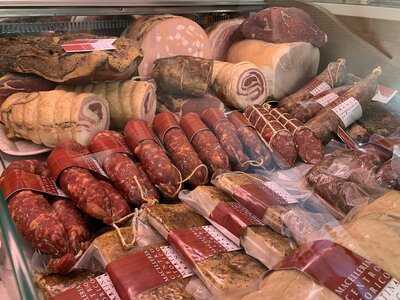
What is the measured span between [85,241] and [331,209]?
795 millimetres

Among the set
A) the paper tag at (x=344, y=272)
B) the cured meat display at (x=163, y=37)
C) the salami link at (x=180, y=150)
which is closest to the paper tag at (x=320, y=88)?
the cured meat display at (x=163, y=37)

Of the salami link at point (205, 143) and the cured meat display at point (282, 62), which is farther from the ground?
the cured meat display at point (282, 62)

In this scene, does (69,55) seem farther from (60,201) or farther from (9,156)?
(60,201)

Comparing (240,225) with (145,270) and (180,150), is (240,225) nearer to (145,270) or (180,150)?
(145,270)

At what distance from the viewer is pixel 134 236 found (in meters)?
1.39

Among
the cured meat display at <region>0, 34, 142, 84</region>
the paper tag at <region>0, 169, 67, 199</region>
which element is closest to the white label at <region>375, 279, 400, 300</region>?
the paper tag at <region>0, 169, 67, 199</region>

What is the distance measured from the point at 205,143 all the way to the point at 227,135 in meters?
0.12

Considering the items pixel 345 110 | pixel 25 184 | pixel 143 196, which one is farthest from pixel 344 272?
pixel 345 110

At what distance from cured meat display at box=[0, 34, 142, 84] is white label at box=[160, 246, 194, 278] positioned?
958 millimetres

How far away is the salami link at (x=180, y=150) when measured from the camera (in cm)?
173

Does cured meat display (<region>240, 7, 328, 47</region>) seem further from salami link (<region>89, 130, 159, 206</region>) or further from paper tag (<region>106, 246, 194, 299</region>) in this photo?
Result: paper tag (<region>106, 246, 194, 299</region>)

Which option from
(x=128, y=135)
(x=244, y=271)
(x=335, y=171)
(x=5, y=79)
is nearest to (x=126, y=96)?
(x=128, y=135)

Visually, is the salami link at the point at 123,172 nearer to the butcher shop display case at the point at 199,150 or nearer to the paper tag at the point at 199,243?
the butcher shop display case at the point at 199,150

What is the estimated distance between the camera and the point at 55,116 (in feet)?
6.02
